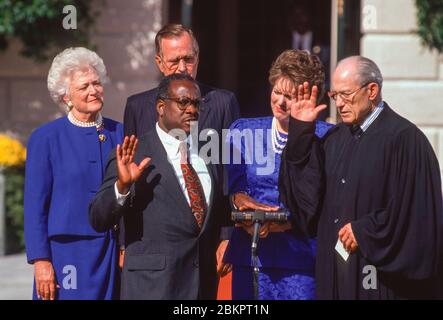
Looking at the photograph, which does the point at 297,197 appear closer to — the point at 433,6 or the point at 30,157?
the point at 30,157

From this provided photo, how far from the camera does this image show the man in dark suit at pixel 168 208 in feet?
16.4

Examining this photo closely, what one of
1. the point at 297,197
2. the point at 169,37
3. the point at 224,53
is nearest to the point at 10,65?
the point at 224,53

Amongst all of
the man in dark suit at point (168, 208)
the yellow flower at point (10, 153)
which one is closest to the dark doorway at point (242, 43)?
the yellow flower at point (10, 153)

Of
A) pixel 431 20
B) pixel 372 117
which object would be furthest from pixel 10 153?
pixel 372 117

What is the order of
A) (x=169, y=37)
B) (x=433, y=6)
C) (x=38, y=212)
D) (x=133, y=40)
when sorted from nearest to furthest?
(x=38, y=212)
(x=169, y=37)
(x=433, y=6)
(x=133, y=40)

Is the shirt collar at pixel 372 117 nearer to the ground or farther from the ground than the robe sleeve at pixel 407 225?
farther from the ground

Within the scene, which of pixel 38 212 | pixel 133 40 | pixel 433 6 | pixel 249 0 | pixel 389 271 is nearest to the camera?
pixel 389 271

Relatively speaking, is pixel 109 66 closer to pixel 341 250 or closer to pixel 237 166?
pixel 237 166

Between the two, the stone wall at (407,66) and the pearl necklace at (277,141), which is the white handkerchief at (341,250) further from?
the stone wall at (407,66)

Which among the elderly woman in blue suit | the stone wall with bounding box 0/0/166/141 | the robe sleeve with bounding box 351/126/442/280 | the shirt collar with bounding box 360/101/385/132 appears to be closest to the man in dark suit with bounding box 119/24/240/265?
the elderly woman in blue suit

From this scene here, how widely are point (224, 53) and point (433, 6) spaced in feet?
11.1

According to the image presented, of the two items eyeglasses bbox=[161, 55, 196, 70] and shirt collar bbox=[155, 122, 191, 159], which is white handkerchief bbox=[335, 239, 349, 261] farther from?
eyeglasses bbox=[161, 55, 196, 70]

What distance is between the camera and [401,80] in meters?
11.0

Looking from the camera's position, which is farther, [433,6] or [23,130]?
[23,130]
